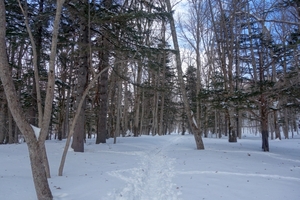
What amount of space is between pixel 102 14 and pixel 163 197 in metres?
6.73

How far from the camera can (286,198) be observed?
14.6ft

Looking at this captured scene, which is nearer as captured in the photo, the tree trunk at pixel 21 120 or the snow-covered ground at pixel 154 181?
the tree trunk at pixel 21 120

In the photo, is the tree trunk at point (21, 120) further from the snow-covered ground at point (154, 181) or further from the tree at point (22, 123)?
the snow-covered ground at point (154, 181)

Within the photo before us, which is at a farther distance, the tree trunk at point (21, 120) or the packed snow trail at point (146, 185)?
the packed snow trail at point (146, 185)

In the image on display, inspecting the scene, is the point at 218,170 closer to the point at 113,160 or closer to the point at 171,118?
the point at 113,160

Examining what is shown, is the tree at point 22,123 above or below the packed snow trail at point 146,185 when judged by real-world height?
above

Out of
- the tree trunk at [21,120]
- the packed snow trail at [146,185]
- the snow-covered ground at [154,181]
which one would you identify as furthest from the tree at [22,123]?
the packed snow trail at [146,185]

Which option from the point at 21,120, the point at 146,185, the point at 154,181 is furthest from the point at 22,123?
the point at 154,181

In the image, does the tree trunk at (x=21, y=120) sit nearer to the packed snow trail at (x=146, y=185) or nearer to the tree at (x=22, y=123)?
the tree at (x=22, y=123)

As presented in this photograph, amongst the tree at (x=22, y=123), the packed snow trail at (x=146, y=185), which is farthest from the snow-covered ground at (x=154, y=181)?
the tree at (x=22, y=123)

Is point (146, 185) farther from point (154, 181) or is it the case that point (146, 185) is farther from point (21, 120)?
point (21, 120)

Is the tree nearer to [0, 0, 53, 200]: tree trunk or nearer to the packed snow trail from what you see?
[0, 0, 53, 200]: tree trunk

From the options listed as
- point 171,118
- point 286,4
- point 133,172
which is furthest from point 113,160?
point 171,118

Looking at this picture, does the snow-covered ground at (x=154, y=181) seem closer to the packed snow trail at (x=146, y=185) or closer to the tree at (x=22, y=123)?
the packed snow trail at (x=146, y=185)
